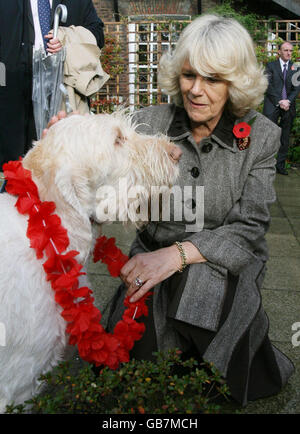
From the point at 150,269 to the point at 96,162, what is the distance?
2.18 ft

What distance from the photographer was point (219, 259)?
2.34 meters

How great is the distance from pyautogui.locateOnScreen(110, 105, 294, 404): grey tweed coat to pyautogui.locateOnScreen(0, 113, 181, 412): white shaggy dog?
547 mm

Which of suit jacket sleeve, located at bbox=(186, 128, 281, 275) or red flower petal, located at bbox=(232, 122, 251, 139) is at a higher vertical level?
red flower petal, located at bbox=(232, 122, 251, 139)

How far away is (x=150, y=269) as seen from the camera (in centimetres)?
231

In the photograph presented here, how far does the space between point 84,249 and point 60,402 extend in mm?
727

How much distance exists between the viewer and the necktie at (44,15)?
145 inches

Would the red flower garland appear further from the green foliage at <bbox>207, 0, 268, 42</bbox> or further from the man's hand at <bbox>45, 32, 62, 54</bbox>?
the green foliage at <bbox>207, 0, 268, 42</bbox>

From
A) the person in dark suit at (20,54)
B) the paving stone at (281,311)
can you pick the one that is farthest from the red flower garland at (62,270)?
the person in dark suit at (20,54)

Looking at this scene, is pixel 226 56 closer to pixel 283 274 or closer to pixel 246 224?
pixel 246 224

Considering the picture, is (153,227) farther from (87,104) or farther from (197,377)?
(87,104)

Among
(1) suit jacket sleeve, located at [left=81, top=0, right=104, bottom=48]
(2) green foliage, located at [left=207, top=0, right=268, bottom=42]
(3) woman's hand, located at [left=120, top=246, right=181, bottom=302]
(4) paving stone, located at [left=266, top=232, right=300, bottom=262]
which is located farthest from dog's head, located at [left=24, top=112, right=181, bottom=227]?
(2) green foliage, located at [left=207, top=0, right=268, bottom=42]

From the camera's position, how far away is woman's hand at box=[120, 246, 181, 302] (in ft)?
7.48

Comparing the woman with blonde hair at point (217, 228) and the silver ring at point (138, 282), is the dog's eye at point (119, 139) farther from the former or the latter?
the silver ring at point (138, 282)

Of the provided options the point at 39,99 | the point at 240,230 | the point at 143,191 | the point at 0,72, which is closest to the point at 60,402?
the point at 143,191
